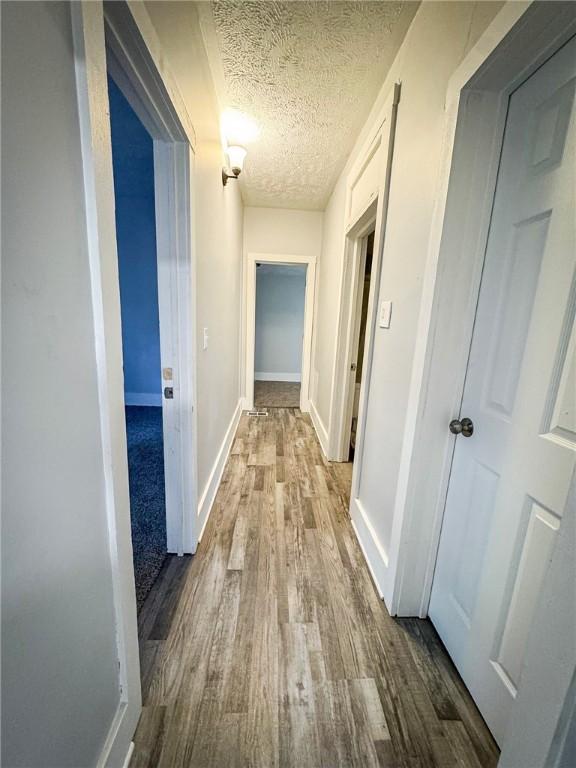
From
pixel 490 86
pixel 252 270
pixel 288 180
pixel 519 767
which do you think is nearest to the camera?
pixel 519 767

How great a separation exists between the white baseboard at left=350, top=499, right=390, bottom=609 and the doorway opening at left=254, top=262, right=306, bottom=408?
3.56 metres

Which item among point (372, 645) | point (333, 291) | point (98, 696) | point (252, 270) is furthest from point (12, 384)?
point (252, 270)

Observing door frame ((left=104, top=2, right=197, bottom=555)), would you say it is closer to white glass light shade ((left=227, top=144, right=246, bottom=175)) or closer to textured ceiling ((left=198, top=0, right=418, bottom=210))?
textured ceiling ((left=198, top=0, right=418, bottom=210))

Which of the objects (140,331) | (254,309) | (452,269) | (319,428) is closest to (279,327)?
(254,309)

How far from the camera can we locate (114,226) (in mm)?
750

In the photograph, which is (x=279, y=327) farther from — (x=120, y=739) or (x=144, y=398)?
(x=120, y=739)

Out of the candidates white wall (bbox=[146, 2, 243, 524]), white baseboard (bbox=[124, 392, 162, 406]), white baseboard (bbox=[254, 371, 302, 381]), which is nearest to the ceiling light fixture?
white wall (bbox=[146, 2, 243, 524])

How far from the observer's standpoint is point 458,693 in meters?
1.08

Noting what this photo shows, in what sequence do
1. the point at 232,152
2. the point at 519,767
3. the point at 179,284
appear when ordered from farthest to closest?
the point at 232,152, the point at 179,284, the point at 519,767

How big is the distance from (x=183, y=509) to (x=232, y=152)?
88.5 inches

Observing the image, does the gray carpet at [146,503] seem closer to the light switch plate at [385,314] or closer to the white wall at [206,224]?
the white wall at [206,224]

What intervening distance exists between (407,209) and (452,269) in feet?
1.51

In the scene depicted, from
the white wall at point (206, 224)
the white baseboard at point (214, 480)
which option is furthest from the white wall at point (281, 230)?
the white baseboard at point (214, 480)

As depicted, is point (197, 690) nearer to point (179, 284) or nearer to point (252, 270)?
point (179, 284)
